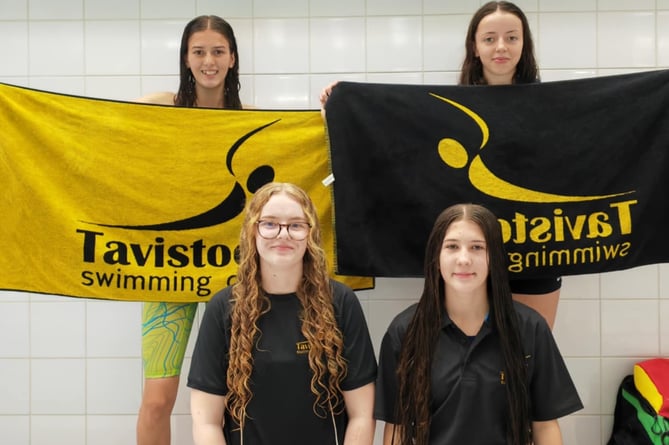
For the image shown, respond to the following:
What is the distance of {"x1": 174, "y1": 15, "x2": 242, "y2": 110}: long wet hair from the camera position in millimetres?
2875

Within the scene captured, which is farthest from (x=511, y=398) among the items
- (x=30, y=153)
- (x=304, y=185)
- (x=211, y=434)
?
(x=30, y=153)

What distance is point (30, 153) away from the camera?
2.71m

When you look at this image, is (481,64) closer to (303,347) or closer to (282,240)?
(282,240)

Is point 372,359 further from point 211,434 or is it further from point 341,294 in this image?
point 211,434

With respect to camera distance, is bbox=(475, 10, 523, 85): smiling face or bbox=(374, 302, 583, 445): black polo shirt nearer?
bbox=(374, 302, 583, 445): black polo shirt

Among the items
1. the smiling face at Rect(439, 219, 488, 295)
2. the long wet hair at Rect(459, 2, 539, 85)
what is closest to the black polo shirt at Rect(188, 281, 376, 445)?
the smiling face at Rect(439, 219, 488, 295)

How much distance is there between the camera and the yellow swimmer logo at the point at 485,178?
2.70 meters

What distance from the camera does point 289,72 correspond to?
3.43 meters

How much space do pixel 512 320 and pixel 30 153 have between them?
2045 mm

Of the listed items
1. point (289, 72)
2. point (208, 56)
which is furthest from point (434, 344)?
point (289, 72)

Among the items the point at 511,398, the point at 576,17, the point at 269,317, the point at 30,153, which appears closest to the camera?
the point at 511,398

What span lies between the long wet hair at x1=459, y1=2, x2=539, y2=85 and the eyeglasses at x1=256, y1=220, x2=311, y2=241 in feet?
A: 3.88

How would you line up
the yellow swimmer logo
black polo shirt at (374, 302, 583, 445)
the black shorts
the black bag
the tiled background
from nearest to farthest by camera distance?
1. black polo shirt at (374, 302, 583, 445)
2. the yellow swimmer logo
3. the black shorts
4. the black bag
5. the tiled background

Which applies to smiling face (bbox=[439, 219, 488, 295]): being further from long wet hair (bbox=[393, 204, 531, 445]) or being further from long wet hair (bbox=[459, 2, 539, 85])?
long wet hair (bbox=[459, 2, 539, 85])
